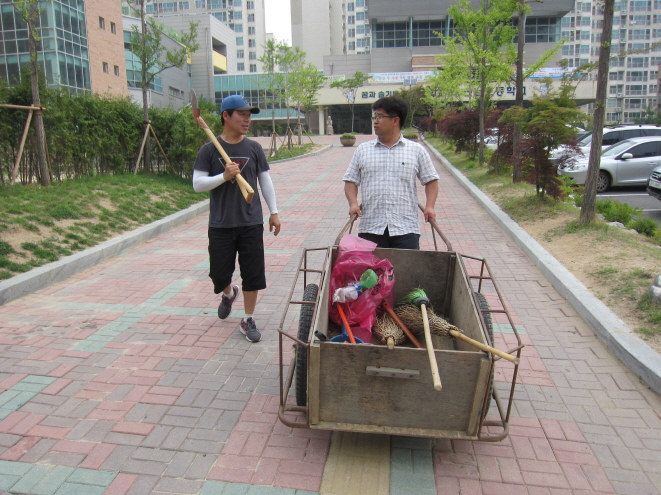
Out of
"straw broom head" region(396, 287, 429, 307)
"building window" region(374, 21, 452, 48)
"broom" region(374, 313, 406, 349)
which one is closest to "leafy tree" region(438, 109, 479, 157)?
"straw broom head" region(396, 287, 429, 307)

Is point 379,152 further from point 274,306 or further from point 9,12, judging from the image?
point 9,12

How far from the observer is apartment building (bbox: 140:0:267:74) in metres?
86.8

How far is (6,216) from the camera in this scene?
6664 millimetres

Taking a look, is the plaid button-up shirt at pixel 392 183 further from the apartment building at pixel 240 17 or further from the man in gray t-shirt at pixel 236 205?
the apartment building at pixel 240 17

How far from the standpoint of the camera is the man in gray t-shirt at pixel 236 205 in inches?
157

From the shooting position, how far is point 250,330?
4289 millimetres

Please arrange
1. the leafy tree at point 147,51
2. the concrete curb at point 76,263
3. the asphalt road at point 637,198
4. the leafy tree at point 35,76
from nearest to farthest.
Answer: the concrete curb at point 76,263
the leafy tree at point 35,76
the asphalt road at point 637,198
the leafy tree at point 147,51

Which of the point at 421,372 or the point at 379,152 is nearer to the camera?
Result: the point at 421,372

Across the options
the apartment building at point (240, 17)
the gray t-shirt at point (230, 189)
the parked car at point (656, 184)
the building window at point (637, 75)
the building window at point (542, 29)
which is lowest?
the parked car at point (656, 184)

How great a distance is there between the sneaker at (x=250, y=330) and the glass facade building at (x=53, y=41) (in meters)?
33.5

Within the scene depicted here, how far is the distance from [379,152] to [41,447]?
113 inches

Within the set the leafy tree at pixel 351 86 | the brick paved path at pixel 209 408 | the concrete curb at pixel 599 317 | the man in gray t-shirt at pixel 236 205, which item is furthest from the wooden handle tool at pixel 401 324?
the leafy tree at pixel 351 86

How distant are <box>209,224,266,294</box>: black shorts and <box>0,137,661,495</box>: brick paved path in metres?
0.52

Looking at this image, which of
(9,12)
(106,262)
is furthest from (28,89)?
(9,12)
